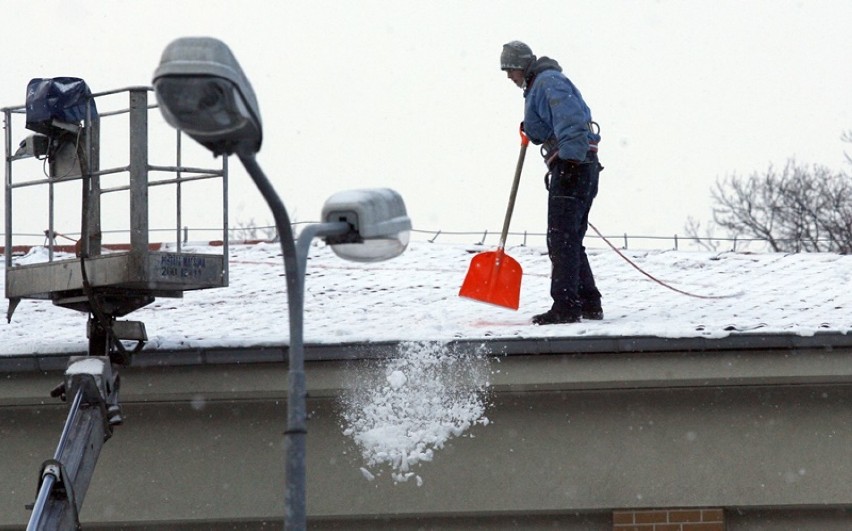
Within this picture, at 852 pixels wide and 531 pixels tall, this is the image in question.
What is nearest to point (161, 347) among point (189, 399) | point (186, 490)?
point (189, 399)

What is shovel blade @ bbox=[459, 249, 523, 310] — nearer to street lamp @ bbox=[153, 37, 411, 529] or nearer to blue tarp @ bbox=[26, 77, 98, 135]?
blue tarp @ bbox=[26, 77, 98, 135]

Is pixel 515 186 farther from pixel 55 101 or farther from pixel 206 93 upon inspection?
pixel 206 93

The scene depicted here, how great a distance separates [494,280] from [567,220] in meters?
0.75

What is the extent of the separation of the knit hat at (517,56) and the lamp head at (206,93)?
4419 millimetres

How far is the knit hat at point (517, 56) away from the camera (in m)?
8.17

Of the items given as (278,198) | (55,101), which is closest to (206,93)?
(278,198)

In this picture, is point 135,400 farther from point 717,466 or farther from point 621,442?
point 717,466

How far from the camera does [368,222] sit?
4.36 m

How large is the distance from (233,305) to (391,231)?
16.1ft

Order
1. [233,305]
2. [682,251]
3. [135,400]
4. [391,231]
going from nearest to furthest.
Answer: [391,231] → [135,400] → [233,305] → [682,251]

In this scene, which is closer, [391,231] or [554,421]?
[391,231]

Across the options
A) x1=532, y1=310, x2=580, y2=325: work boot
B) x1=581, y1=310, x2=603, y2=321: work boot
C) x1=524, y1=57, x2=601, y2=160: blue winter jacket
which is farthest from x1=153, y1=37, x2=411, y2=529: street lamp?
x1=581, y1=310, x2=603, y2=321: work boot

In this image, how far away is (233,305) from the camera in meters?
9.15

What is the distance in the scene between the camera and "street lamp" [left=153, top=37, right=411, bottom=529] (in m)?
3.82
